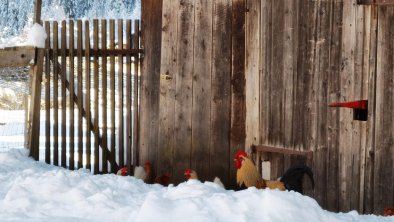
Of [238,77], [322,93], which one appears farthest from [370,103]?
[238,77]

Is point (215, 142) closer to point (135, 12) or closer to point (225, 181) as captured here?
point (225, 181)

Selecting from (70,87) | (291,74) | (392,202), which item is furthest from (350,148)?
(70,87)

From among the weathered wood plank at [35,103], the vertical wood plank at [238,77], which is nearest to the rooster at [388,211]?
the vertical wood plank at [238,77]

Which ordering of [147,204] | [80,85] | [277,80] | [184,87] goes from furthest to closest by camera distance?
1. [80,85]
2. [184,87]
3. [277,80]
4. [147,204]

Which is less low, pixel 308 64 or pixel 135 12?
pixel 135 12

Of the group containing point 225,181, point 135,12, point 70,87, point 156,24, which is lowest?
point 225,181

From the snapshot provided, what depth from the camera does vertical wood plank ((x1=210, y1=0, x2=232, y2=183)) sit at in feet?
26.9

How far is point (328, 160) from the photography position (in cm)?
686

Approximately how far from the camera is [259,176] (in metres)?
7.45

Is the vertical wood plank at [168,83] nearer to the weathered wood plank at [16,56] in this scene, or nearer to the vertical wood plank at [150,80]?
the vertical wood plank at [150,80]

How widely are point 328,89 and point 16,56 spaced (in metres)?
5.40

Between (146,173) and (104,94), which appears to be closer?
(146,173)

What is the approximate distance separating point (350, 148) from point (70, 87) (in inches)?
198

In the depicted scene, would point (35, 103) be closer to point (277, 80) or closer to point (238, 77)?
point (238, 77)
